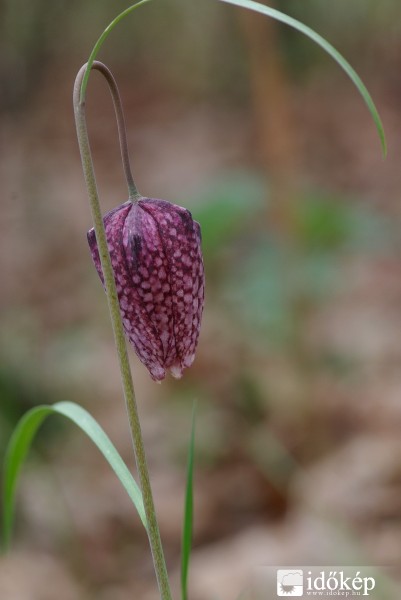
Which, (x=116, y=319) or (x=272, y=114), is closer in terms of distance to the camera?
(x=116, y=319)

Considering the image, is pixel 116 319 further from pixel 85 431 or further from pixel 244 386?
pixel 244 386

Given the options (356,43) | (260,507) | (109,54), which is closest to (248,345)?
(260,507)

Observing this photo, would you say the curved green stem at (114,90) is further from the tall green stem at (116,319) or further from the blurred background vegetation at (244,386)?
the blurred background vegetation at (244,386)

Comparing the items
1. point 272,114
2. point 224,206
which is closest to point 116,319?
point 224,206

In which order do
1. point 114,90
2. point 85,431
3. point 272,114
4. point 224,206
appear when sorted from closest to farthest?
point 114,90, point 85,431, point 224,206, point 272,114

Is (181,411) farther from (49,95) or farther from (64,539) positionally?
(49,95)

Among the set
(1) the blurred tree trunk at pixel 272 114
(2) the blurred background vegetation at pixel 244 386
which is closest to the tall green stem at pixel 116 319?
(2) the blurred background vegetation at pixel 244 386

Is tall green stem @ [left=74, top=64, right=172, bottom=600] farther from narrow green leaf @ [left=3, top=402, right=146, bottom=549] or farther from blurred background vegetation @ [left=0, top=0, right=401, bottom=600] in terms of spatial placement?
blurred background vegetation @ [left=0, top=0, right=401, bottom=600]
